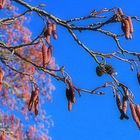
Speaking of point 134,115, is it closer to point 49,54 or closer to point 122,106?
point 122,106

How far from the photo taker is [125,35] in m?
3.14

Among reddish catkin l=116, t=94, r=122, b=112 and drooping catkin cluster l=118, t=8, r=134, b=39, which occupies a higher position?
drooping catkin cluster l=118, t=8, r=134, b=39

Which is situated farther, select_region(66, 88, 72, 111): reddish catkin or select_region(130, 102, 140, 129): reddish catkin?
select_region(66, 88, 72, 111): reddish catkin

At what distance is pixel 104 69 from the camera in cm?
321

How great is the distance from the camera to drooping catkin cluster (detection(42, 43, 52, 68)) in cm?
300

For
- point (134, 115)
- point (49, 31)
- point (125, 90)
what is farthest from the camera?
point (49, 31)

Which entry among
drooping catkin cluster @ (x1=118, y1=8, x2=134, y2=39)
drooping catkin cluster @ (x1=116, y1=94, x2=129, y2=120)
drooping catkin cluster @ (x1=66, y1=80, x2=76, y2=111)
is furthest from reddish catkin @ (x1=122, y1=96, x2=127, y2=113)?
drooping catkin cluster @ (x1=118, y1=8, x2=134, y2=39)

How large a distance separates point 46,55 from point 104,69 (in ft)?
1.25

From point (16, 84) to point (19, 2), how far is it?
37.0ft

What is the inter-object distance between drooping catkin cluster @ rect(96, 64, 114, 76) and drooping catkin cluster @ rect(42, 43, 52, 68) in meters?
0.31

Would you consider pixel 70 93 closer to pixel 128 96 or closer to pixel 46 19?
pixel 128 96

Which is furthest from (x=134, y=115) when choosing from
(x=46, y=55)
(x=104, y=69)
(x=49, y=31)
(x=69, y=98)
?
(x=49, y=31)

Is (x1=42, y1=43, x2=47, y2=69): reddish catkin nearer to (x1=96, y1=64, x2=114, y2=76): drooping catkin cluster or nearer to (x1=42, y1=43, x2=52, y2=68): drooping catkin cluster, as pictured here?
(x1=42, y1=43, x2=52, y2=68): drooping catkin cluster

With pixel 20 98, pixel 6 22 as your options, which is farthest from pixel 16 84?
pixel 6 22
